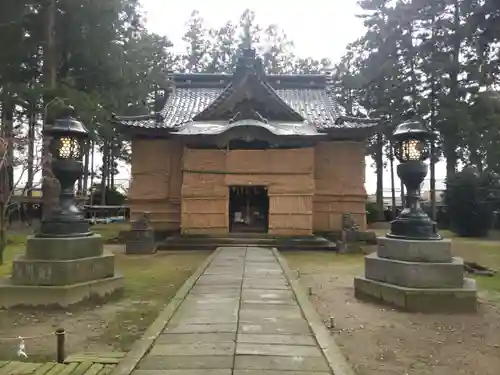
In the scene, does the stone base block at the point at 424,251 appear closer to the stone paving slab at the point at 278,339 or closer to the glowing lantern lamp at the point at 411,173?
the glowing lantern lamp at the point at 411,173

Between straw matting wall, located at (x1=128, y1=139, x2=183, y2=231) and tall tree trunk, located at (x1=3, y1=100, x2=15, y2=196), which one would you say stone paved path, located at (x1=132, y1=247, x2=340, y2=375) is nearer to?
tall tree trunk, located at (x1=3, y1=100, x2=15, y2=196)

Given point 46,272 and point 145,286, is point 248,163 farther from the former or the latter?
point 46,272

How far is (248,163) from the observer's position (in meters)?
15.4

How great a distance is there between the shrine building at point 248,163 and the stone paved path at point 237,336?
760 cm

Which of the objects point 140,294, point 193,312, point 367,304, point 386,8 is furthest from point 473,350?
point 386,8

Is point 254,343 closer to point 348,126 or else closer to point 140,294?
point 140,294

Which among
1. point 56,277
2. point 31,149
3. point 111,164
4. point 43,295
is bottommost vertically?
point 43,295

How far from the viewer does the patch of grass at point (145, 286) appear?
5.29 metres

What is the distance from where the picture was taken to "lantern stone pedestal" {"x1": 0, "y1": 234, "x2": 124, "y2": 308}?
644cm

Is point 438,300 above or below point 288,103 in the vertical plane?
below

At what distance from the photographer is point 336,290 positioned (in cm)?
797

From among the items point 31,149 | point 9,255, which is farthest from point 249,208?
point 9,255

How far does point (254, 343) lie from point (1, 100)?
1637 cm

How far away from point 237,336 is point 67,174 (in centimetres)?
419
